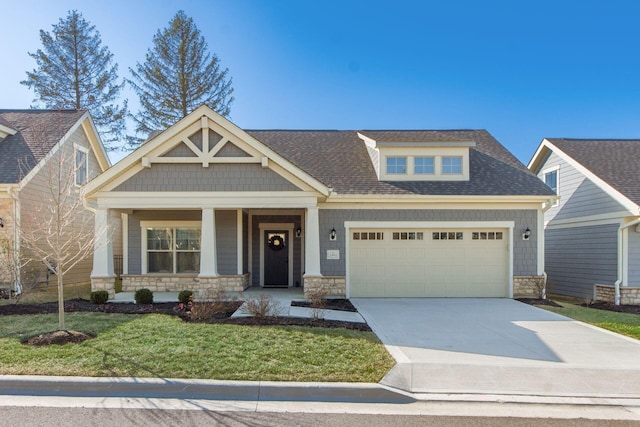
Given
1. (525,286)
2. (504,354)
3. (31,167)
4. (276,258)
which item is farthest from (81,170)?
(525,286)

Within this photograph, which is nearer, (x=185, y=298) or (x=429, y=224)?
(x=185, y=298)

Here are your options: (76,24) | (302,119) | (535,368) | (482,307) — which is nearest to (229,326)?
(535,368)

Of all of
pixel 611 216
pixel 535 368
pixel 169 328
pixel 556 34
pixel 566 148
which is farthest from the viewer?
pixel 556 34

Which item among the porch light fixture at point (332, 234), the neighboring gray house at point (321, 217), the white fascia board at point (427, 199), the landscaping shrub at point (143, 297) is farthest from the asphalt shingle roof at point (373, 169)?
the landscaping shrub at point (143, 297)

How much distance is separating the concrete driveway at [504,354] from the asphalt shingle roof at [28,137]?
1158 cm

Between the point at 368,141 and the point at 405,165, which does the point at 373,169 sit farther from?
the point at 368,141

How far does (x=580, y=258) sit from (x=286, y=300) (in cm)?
1041

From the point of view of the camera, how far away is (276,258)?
14.2 m

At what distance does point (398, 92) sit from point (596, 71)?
9.74 m

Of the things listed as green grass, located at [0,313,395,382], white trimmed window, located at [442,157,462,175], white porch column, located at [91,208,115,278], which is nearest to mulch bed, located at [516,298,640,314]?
white trimmed window, located at [442,157,462,175]

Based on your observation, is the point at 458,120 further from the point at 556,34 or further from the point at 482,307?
the point at 482,307

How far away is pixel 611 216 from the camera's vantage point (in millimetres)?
12391

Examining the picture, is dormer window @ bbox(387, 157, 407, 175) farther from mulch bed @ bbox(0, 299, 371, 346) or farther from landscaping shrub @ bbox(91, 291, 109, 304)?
landscaping shrub @ bbox(91, 291, 109, 304)

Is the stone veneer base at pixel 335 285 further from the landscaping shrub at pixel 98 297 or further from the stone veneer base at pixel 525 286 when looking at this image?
the landscaping shrub at pixel 98 297
